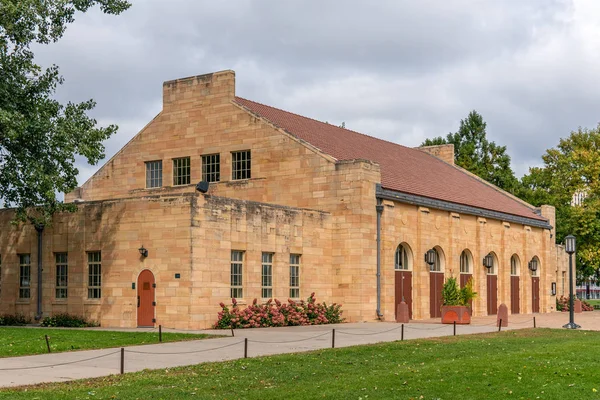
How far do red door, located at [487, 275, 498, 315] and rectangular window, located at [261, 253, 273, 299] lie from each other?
18.9m

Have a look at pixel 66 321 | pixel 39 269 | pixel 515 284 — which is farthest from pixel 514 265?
pixel 39 269

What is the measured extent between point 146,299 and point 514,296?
28632 millimetres

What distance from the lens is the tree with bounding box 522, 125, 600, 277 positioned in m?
65.3

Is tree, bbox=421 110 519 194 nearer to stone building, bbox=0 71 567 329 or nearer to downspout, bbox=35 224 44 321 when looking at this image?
stone building, bbox=0 71 567 329

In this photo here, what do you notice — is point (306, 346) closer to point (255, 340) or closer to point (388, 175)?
point (255, 340)

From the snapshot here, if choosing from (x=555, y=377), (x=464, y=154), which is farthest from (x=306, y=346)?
(x=464, y=154)

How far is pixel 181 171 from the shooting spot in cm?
4269

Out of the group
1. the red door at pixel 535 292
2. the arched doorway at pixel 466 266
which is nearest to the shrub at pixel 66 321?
the arched doorway at pixel 466 266

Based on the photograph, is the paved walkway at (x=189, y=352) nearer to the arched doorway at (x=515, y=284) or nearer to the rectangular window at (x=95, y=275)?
the rectangular window at (x=95, y=275)

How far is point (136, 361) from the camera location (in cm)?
2000

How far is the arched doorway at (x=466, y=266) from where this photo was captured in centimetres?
4625

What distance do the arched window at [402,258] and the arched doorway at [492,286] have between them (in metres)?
9.93

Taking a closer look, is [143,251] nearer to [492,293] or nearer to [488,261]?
[488,261]

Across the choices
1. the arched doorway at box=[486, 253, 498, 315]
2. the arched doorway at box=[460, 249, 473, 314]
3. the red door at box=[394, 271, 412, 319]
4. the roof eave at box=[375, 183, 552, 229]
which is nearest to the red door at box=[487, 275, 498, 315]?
the arched doorway at box=[486, 253, 498, 315]
